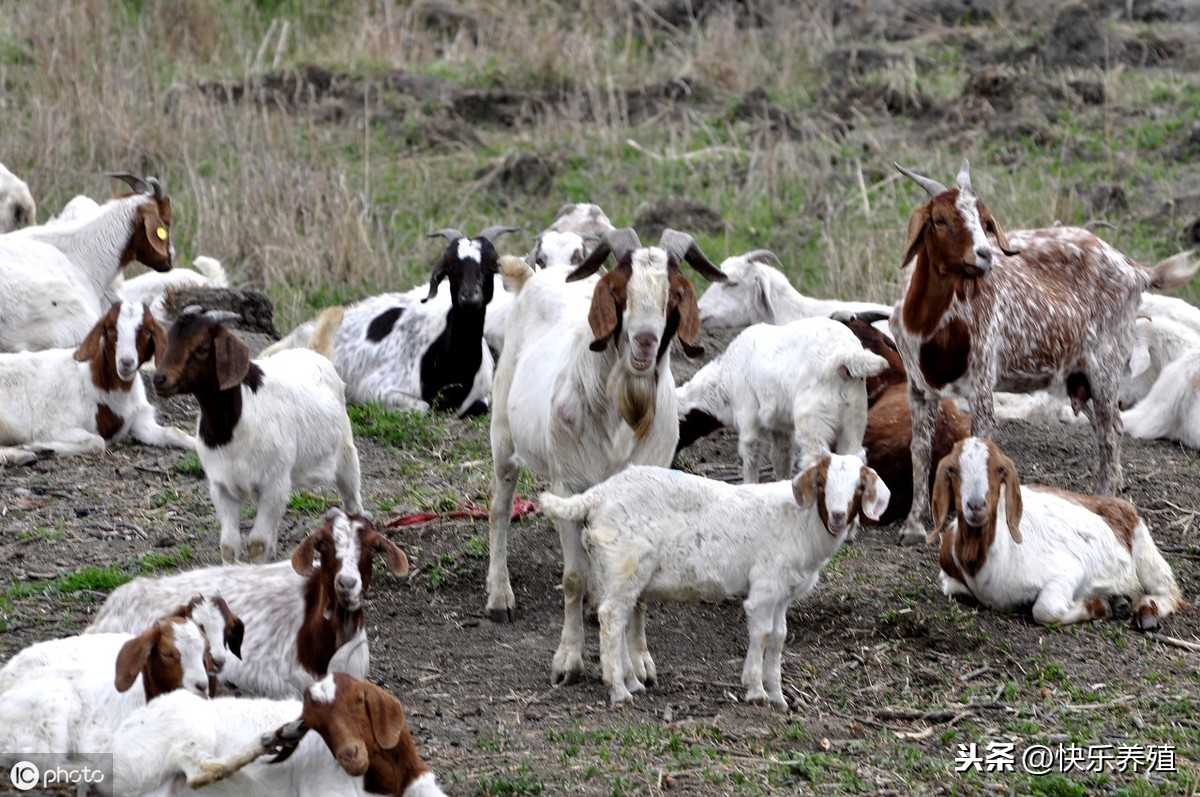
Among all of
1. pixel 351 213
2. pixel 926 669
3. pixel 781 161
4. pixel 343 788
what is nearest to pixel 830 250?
pixel 781 161

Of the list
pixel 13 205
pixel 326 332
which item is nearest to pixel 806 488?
pixel 326 332

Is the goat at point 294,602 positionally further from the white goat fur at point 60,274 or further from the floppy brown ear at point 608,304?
the white goat fur at point 60,274

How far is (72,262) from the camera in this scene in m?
10.9

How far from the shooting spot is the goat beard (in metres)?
6.54

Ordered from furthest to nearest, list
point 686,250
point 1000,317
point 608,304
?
1. point 1000,317
2. point 686,250
3. point 608,304

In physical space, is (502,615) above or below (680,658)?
below

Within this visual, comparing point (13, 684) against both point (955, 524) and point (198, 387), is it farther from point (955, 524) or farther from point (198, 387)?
point (955, 524)

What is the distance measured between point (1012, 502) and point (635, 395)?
5.47ft

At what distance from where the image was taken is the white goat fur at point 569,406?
6480mm

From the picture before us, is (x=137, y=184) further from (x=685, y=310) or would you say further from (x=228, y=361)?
(x=685, y=310)

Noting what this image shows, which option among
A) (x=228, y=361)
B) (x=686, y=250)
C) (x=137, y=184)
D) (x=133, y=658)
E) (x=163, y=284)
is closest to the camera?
(x=133, y=658)

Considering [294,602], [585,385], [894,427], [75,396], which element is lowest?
[75,396]

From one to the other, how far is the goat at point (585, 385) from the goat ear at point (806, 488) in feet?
Result: 2.04

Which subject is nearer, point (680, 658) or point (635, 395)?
point (635, 395)
